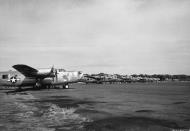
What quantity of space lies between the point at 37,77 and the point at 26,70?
2.95 metres

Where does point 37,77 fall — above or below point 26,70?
below

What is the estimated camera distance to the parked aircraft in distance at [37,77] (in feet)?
109

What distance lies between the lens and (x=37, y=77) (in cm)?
3434

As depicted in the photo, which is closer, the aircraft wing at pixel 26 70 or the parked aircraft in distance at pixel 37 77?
the aircraft wing at pixel 26 70

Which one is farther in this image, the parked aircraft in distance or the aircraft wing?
the parked aircraft in distance

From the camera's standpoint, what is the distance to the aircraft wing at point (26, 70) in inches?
1187

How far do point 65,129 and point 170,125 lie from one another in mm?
4178

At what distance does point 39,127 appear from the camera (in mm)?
8055

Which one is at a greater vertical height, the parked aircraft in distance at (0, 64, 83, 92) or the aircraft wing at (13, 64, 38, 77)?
the aircraft wing at (13, 64, 38, 77)

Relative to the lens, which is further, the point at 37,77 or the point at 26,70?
the point at 37,77

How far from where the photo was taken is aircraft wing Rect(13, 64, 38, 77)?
30.1m

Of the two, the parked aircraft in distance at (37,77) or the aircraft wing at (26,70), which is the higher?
the aircraft wing at (26,70)

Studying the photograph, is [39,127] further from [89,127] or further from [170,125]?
[170,125]

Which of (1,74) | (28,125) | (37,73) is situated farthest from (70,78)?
(28,125)
